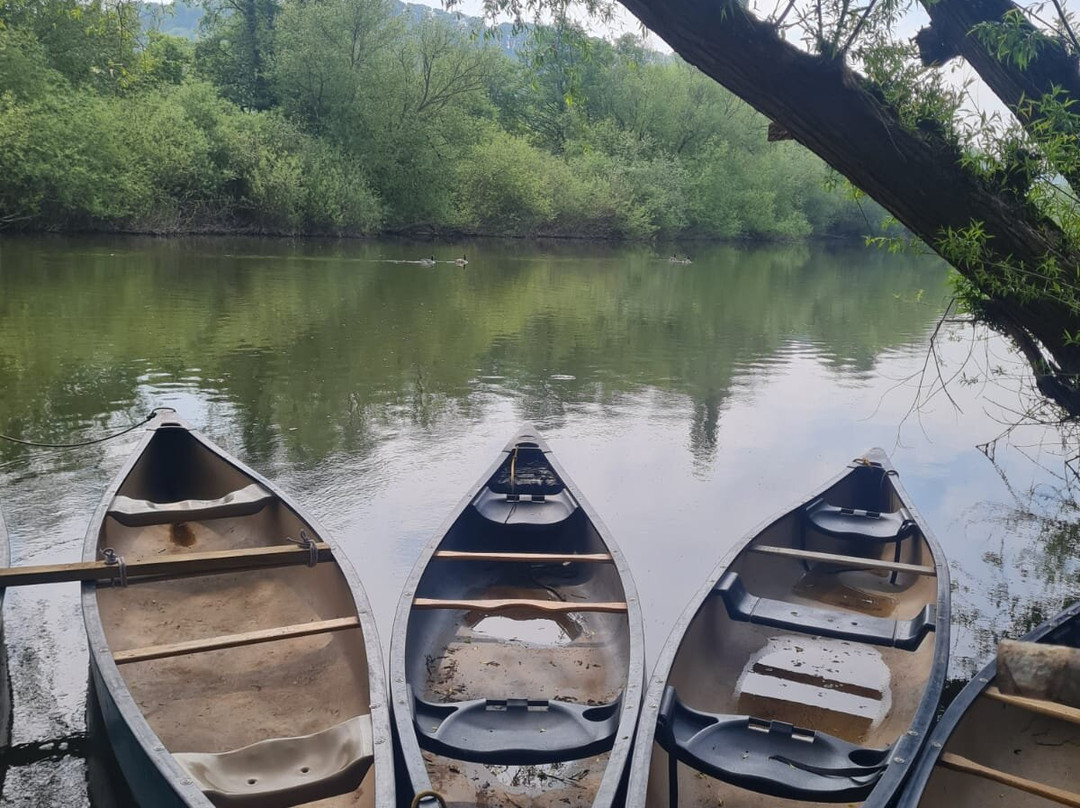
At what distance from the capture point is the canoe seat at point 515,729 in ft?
12.0

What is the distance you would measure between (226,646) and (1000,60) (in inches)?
197

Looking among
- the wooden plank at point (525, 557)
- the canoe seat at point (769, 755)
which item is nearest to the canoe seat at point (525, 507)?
the wooden plank at point (525, 557)

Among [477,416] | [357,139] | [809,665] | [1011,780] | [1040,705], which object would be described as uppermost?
[357,139]

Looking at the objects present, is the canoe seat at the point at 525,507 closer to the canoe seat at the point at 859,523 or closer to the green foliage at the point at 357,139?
the canoe seat at the point at 859,523

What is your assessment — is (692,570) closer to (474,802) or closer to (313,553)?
(313,553)

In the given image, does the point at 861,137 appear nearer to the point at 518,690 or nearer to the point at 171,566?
the point at 518,690

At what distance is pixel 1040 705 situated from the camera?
3779 millimetres

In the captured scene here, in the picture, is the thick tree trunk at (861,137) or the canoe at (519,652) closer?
the canoe at (519,652)

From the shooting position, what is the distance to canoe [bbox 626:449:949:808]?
360 cm

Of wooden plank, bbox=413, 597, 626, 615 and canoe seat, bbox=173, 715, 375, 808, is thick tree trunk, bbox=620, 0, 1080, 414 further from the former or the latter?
canoe seat, bbox=173, 715, 375, 808

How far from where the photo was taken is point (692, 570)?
287 inches

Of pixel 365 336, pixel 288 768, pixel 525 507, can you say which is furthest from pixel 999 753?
pixel 365 336

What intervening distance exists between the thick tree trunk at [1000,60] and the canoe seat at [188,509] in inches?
188

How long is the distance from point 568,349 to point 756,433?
5.47 m
